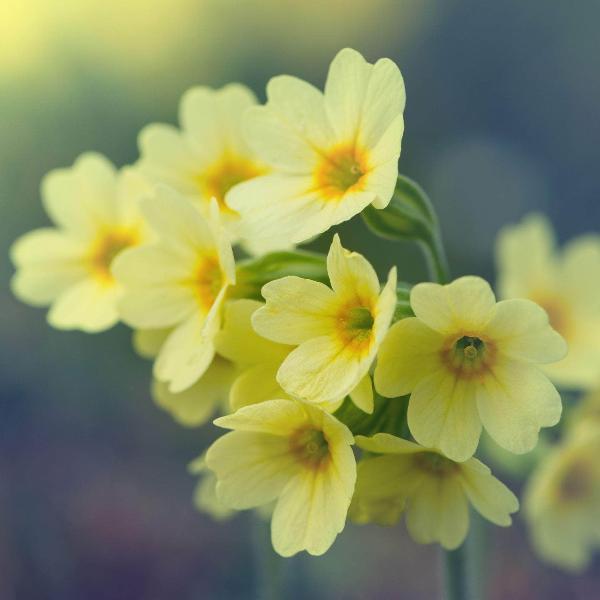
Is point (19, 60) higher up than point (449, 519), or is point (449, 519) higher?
point (19, 60)

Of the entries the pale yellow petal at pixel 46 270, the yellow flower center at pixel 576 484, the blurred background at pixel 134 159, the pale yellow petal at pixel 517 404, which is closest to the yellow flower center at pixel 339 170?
the pale yellow petal at pixel 517 404

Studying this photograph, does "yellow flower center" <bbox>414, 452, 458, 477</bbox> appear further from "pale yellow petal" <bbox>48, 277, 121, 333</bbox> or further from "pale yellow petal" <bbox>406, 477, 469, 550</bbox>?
"pale yellow petal" <bbox>48, 277, 121, 333</bbox>

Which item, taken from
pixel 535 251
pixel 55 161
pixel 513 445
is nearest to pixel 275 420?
pixel 513 445

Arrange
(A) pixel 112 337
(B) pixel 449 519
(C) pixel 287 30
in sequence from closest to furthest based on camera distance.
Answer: (B) pixel 449 519, (A) pixel 112 337, (C) pixel 287 30

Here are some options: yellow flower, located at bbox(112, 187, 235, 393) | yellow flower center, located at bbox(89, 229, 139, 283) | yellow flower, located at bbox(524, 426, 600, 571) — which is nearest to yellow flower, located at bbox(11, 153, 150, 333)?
yellow flower center, located at bbox(89, 229, 139, 283)

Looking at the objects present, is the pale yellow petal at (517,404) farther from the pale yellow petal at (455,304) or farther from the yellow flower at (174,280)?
the yellow flower at (174,280)

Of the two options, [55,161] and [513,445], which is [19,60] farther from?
[513,445]

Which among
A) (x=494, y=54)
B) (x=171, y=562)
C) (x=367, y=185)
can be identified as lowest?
(x=171, y=562)
